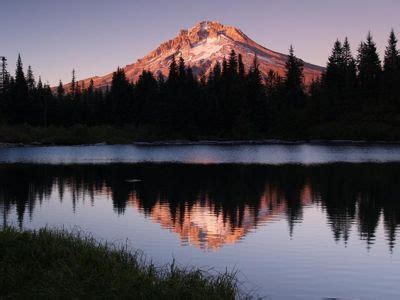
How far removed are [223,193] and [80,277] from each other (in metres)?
23.2

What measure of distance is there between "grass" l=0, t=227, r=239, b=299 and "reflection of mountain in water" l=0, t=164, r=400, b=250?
660cm

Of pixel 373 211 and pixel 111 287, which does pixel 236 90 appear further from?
pixel 111 287

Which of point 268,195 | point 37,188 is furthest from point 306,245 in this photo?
point 37,188

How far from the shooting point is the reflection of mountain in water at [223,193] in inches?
915

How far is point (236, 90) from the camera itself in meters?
116

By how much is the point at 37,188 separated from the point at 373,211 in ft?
72.9

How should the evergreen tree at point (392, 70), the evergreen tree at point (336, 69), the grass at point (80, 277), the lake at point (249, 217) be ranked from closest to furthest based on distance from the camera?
the grass at point (80, 277)
the lake at point (249, 217)
the evergreen tree at point (392, 70)
the evergreen tree at point (336, 69)

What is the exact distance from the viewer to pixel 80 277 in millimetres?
11469

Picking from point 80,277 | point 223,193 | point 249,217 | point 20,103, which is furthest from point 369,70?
point 80,277

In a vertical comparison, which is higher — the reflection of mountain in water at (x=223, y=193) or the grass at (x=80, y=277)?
the grass at (x=80, y=277)

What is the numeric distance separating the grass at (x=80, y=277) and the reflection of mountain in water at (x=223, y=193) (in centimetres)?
660

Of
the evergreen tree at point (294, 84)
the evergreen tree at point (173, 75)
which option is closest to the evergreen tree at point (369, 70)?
the evergreen tree at point (294, 84)

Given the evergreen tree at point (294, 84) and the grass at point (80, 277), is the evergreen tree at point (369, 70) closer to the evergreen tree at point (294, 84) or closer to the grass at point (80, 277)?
the evergreen tree at point (294, 84)

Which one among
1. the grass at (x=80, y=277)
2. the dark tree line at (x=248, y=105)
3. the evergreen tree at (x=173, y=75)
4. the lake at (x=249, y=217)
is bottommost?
the lake at (x=249, y=217)
